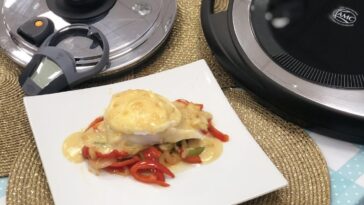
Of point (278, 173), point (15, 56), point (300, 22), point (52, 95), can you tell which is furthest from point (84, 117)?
point (300, 22)

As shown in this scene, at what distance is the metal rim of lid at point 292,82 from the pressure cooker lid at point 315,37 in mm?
11

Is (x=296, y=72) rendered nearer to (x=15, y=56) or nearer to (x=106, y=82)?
(x=106, y=82)

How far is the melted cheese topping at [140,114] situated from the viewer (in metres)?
0.64

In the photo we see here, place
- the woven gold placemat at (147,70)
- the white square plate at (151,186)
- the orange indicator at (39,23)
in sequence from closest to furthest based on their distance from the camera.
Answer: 1. the white square plate at (151,186)
2. the woven gold placemat at (147,70)
3. the orange indicator at (39,23)

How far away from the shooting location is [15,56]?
2.66 feet

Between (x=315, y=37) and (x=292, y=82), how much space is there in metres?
0.12

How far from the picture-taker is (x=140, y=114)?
0.65m

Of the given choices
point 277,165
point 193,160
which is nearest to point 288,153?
point 277,165

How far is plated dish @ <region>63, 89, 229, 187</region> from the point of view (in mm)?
648

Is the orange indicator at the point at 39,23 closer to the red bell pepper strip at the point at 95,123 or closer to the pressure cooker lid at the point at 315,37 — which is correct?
the red bell pepper strip at the point at 95,123

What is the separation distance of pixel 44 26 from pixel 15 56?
0.08 meters

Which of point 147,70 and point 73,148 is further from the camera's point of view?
point 147,70

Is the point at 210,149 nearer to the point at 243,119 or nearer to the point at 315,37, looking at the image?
the point at 243,119

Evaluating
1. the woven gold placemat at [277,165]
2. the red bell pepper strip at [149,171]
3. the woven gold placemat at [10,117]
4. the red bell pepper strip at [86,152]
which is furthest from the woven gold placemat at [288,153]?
the woven gold placemat at [10,117]
